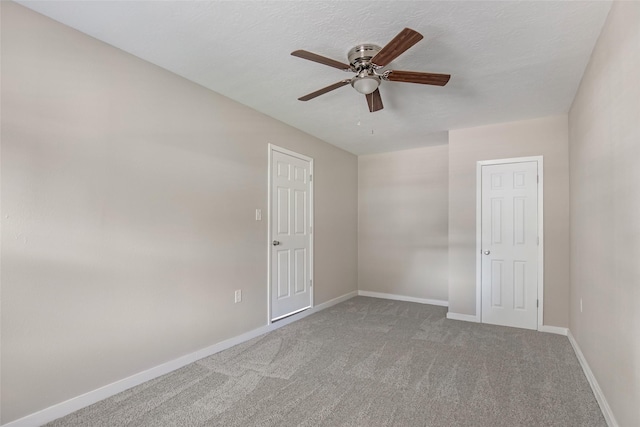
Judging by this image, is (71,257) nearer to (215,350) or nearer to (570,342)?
(215,350)

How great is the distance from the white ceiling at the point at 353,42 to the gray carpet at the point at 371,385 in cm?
247

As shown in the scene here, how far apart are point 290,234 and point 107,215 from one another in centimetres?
217

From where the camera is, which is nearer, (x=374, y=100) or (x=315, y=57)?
(x=315, y=57)

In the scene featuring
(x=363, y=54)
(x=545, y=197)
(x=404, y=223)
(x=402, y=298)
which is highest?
(x=363, y=54)

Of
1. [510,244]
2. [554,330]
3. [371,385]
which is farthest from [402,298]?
[371,385]

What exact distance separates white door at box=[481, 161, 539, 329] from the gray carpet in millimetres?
378

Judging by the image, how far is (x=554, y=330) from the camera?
12.0 feet

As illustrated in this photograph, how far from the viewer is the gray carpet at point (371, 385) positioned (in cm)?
203

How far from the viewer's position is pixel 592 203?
246 centimetres

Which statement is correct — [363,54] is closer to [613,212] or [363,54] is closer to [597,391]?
[613,212]

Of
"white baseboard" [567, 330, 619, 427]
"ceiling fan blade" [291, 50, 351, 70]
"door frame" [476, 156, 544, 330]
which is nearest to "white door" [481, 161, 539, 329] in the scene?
"door frame" [476, 156, 544, 330]

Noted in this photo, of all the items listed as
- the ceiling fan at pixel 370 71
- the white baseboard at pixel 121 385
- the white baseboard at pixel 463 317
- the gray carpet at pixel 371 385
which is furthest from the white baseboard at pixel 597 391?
the white baseboard at pixel 121 385

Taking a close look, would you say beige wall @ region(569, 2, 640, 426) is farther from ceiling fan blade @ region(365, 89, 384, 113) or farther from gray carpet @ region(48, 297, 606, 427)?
ceiling fan blade @ region(365, 89, 384, 113)

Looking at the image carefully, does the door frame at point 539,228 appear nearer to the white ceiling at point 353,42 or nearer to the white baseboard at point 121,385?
the white ceiling at point 353,42
